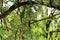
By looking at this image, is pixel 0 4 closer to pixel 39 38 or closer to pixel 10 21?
pixel 10 21

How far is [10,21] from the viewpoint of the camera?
295 inches

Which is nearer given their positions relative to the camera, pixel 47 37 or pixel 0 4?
pixel 0 4

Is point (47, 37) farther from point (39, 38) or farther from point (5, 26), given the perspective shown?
point (5, 26)

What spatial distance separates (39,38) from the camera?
8.42 m

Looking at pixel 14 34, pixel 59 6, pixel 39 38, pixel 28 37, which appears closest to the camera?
pixel 59 6

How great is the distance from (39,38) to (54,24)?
0.90 m

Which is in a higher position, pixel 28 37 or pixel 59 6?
pixel 59 6

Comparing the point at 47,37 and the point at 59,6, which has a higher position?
the point at 59,6

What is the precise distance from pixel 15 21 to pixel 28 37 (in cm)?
70

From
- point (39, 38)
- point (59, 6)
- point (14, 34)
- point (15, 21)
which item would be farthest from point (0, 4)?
point (39, 38)

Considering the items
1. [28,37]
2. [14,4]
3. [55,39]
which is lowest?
[55,39]

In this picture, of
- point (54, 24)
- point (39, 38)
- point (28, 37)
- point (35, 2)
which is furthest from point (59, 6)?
point (39, 38)

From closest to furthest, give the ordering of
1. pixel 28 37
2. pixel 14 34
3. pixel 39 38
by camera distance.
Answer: pixel 28 37
pixel 14 34
pixel 39 38

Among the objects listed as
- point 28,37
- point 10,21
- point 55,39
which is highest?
point 10,21
